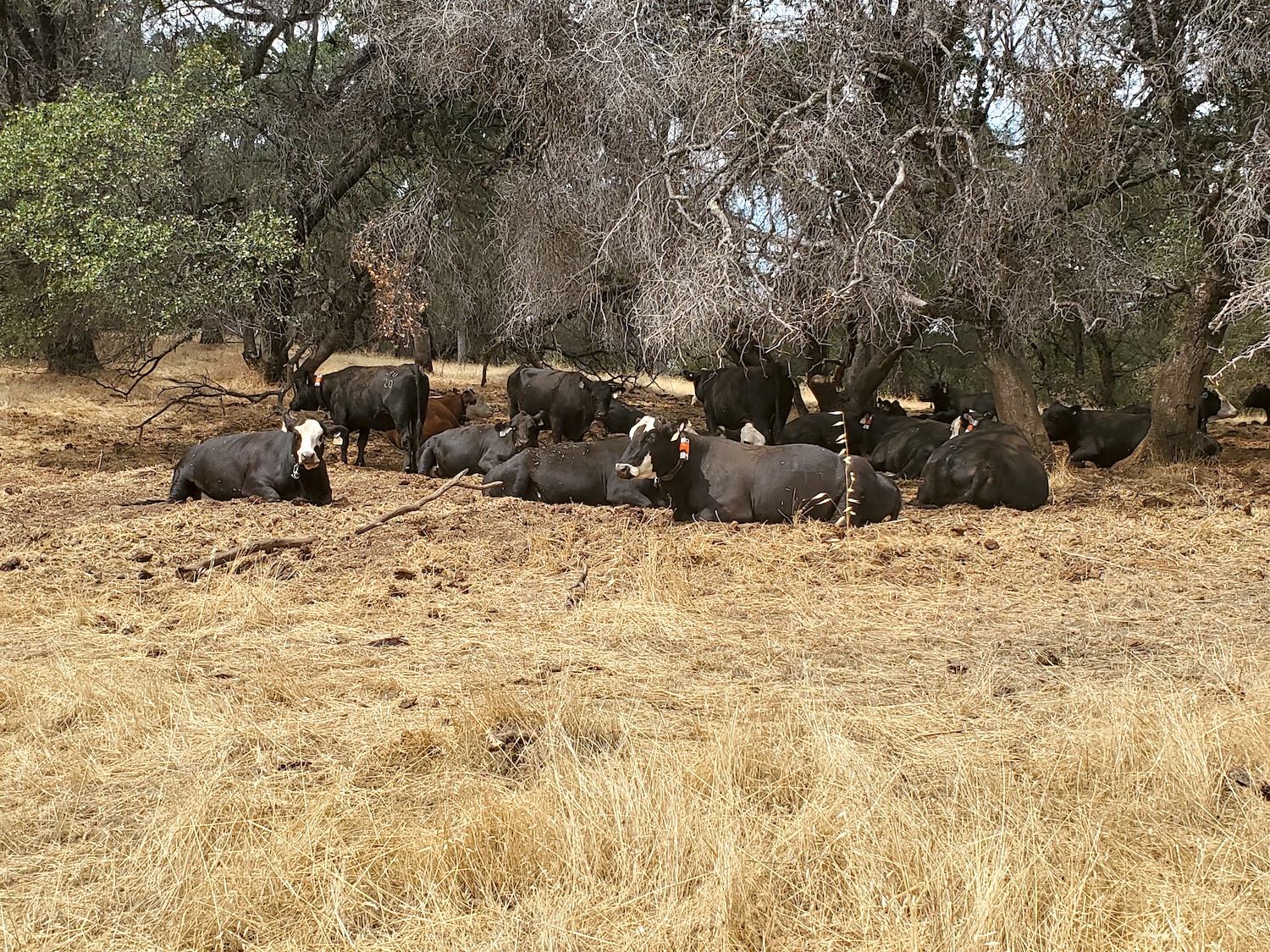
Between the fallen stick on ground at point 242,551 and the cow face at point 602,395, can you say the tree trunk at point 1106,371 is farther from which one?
the fallen stick on ground at point 242,551

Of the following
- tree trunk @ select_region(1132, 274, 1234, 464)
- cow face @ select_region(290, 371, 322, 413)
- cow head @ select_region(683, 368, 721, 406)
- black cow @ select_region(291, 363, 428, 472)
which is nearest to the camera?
tree trunk @ select_region(1132, 274, 1234, 464)

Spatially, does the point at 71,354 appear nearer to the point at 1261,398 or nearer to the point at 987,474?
the point at 987,474

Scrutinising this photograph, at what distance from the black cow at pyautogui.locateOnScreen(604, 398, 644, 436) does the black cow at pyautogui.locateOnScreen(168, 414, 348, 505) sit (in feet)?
23.4

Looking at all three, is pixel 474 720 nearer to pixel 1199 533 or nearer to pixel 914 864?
pixel 914 864

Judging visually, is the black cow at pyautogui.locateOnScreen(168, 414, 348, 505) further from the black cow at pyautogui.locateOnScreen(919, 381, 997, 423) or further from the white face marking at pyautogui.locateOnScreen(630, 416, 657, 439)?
the black cow at pyautogui.locateOnScreen(919, 381, 997, 423)

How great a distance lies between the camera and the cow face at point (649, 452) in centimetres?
1128

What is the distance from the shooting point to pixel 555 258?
15719 millimetres

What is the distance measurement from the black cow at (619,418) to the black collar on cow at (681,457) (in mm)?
7075

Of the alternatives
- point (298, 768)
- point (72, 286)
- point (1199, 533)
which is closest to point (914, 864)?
point (298, 768)

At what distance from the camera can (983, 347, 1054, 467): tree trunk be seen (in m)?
14.5

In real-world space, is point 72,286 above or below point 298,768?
above

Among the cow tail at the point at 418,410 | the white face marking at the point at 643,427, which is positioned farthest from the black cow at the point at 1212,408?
the cow tail at the point at 418,410

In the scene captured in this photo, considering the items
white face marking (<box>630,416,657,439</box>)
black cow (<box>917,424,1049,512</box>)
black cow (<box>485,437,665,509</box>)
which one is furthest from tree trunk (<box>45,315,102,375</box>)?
black cow (<box>917,424,1049,512</box>)

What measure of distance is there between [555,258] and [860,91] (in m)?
4.86
